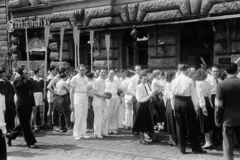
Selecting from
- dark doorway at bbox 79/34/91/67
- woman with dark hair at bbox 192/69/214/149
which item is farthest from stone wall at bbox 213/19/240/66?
dark doorway at bbox 79/34/91/67

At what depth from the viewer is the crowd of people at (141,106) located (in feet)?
21.2

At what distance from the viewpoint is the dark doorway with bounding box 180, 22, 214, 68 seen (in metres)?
14.6

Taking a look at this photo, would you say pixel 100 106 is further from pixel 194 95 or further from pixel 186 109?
pixel 194 95

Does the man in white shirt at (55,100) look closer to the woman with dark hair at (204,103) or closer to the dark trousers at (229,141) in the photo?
the woman with dark hair at (204,103)

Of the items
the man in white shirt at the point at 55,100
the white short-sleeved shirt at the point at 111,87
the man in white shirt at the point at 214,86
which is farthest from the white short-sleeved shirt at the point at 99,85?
the man in white shirt at the point at 214,86

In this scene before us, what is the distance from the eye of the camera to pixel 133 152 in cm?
794

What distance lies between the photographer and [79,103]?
382 inches

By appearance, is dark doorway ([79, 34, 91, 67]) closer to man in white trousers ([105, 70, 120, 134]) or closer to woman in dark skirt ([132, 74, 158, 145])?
man in white trousers ([105, 70, 120, 134])

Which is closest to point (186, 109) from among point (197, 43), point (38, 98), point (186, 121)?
point (186, 121)

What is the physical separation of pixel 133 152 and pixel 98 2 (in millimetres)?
10563

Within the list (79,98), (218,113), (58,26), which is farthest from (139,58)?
(218,113)

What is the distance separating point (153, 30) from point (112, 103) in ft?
19.1

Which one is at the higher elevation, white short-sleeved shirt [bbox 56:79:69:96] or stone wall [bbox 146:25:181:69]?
stone wall [bbox 146:25:181:69]

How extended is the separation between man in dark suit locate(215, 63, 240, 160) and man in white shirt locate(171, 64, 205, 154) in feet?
4.45
